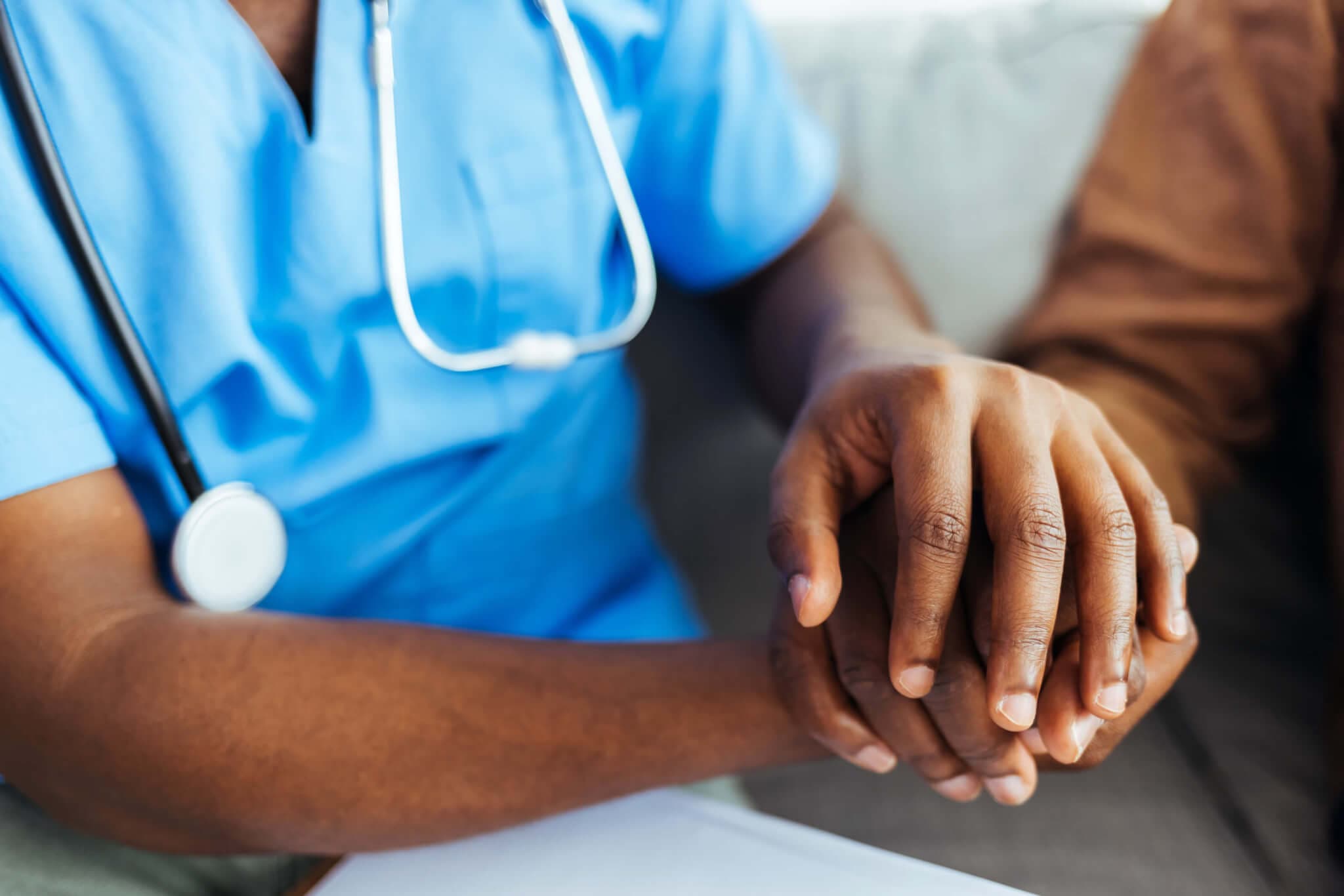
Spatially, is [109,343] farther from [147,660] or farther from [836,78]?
[836,78]

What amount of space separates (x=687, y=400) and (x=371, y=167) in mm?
451

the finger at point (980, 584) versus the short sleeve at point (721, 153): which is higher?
the short sleeve at point (721, 153)

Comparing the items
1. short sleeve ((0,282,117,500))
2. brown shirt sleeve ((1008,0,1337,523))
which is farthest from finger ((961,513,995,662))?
short sleeve ((0,282,117,500))

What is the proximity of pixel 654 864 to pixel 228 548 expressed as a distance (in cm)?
28

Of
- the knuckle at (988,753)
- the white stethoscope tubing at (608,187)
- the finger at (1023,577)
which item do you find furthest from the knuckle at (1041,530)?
the white stethoscope tubing at (608,187)

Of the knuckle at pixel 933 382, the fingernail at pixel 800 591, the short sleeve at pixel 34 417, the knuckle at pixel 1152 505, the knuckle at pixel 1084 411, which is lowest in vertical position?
the knuckle at pixel 1152 505

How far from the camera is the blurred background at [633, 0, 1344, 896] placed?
2.11ft

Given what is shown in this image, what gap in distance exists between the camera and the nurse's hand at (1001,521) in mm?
396

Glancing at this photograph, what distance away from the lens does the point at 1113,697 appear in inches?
15.4

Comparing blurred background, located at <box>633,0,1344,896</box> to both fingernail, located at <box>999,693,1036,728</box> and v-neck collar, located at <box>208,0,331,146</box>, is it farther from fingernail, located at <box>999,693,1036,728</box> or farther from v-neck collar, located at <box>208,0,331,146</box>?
v-neck collar, located at <box>208,0,331,146</box>

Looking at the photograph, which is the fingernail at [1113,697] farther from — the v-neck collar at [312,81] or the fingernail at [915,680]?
the v-neck collar at [312,81]

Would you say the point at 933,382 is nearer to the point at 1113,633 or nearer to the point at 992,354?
the point at 1113,633

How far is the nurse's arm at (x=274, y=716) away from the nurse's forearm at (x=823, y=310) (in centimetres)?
24

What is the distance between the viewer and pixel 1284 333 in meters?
0.79
